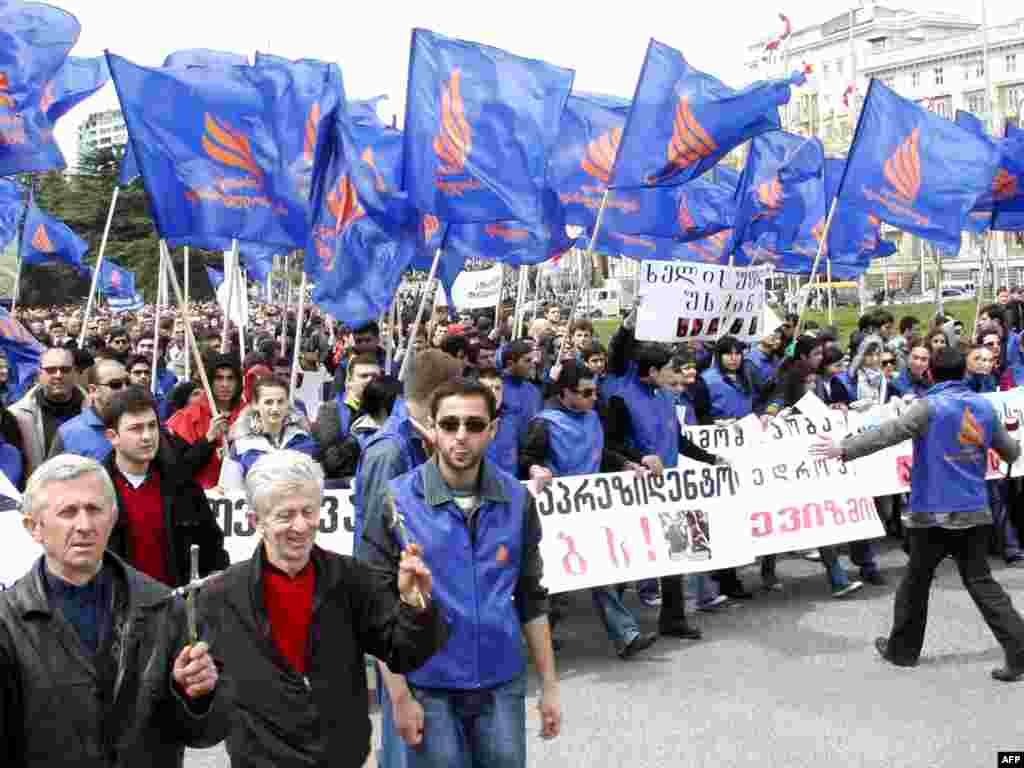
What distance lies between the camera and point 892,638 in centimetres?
749

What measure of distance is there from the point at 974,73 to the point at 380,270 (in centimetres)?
11248

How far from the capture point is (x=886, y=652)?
7523 mm

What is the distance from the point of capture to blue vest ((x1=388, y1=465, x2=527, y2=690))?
4152 millimetres

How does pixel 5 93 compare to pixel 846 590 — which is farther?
pixel 5 93

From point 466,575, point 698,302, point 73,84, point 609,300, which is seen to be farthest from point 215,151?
point 609,300

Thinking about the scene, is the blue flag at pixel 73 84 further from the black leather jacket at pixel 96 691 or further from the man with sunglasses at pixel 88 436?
the black leather jacket at pixel 96 691

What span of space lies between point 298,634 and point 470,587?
705mm

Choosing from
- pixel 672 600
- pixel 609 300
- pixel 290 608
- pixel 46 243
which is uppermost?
pixel 46 243

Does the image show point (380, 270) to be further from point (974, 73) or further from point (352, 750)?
Answer: point (974, 73)

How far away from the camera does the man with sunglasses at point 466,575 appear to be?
4152mm

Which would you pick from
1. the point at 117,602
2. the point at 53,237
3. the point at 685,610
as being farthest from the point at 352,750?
the point at 53,237

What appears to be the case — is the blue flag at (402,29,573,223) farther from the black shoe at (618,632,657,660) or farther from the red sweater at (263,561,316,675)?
the red sweater at (263,561,316,675)

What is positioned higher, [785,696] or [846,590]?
[785,696]

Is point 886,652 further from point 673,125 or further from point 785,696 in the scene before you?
point 673,125
